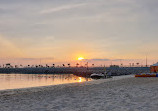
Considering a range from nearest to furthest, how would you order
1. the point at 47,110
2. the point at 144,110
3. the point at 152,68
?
the point at 144,110 < the point at 47,110 < the point at 152,68

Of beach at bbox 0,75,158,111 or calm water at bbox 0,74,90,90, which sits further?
calm water at bbox 0,74,90,90

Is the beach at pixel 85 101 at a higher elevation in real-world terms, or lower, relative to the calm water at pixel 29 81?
higher

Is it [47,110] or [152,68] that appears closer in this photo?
[47,110]

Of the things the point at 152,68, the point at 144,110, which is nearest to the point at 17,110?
the point at 144,110

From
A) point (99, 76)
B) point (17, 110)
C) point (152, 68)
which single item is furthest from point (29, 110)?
point (99, 76)

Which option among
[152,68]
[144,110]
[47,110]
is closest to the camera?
[144,110]

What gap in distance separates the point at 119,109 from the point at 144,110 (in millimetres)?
1239

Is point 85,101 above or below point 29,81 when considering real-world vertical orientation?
above

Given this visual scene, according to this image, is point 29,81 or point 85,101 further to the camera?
point 29,81

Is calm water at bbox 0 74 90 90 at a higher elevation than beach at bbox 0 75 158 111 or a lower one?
lower

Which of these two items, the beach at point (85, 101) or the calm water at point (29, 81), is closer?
the beach at point (85, 101)

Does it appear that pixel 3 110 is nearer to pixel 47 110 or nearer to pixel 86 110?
pixel 47 110

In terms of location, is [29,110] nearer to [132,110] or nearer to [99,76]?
[132,110]

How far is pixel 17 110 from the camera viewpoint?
1161 cm
